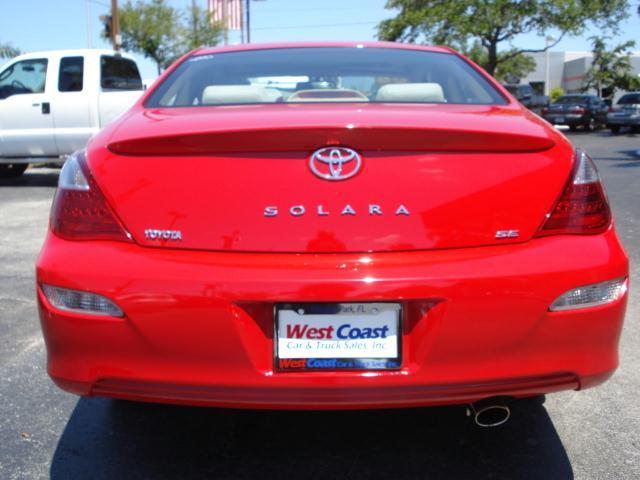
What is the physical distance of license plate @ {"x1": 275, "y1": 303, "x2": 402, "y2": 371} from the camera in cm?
212

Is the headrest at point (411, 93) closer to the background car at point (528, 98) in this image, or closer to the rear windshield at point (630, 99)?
the background car at point (528, 98)

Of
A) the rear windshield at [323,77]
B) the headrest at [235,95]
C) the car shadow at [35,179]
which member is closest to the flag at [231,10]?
the car shadow at [35,179]

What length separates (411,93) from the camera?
2.96 m

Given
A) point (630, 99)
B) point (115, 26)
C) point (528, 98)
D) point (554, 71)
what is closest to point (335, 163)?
point (528, 98)

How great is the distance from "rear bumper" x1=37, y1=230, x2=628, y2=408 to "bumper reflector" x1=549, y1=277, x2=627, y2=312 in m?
0.02

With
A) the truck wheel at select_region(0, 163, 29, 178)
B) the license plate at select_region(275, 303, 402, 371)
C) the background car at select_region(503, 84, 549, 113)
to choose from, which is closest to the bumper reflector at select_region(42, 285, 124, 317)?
the license plate at select_region(275, 303, 402, 371)

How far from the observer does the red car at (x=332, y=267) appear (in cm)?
212

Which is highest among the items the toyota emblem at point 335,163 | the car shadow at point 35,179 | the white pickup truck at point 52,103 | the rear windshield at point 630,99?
the toyota emblem at point 335,163

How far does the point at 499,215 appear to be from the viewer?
7.25 feet

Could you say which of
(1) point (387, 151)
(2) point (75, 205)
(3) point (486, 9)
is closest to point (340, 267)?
(1) point (387, 151)

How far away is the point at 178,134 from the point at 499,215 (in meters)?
0.99

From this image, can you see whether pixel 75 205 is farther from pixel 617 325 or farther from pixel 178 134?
pixel 617 325

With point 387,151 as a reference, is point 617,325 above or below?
below

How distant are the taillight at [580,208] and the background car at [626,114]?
Answer: 25117 millimetres
